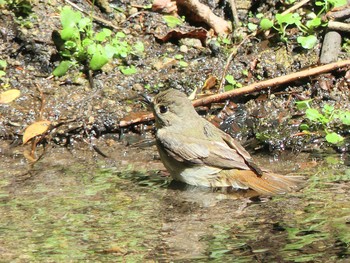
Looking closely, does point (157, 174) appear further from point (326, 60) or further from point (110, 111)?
point (326, 60)

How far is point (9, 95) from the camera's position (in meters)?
7.41

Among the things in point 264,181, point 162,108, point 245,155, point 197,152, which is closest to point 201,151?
point 197,152

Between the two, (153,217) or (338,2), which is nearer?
(153,217)

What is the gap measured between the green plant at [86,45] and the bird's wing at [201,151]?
5.13 feet

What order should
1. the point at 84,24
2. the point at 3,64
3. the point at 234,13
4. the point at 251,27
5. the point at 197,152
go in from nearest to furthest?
the point at 197,152 → the point at 3,64 → the point at 84,24 → the point at 251,27 → the point at 234,13

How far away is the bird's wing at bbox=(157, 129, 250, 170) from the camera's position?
20.5ft

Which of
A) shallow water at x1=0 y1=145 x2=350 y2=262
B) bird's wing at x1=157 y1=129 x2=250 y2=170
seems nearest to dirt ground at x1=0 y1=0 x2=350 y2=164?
shallow water at x1=0 y1=145 x2=350 y2=262

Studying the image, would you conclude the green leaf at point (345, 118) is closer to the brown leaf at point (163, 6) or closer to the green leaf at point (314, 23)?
the green leaf at point (314, 23)

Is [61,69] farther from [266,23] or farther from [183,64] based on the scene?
[266,23]

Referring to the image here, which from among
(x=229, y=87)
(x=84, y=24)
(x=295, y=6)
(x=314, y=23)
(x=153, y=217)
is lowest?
(x=153, y=217)

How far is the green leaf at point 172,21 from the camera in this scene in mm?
8266

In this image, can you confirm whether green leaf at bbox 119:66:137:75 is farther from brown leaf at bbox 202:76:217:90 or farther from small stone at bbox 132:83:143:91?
brown leaf at bbox 202:76:217:90

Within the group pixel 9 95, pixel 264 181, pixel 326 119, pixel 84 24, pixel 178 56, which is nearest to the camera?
pixel 264 181

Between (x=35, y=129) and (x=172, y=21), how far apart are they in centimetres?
215
